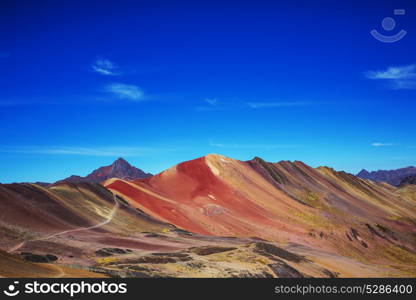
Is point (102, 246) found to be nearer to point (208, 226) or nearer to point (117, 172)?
point (208, 226)

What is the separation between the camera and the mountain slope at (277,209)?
5369 cm

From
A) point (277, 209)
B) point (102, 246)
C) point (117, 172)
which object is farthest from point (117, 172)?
point (102, 246)

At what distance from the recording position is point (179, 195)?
2569 inches

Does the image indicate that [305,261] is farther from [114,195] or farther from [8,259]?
[114,195]

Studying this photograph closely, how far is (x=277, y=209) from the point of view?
6825 centimetres

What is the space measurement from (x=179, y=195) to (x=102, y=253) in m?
37.4

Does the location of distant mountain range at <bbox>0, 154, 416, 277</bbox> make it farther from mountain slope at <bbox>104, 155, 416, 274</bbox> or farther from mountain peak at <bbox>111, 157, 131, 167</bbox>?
mountain peak at <bbox>111, 157, 131, 167</bbox>

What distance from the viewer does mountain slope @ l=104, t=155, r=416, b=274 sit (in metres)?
53.7

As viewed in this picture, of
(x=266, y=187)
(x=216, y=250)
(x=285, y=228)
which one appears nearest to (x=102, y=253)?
(x=216, y=250)

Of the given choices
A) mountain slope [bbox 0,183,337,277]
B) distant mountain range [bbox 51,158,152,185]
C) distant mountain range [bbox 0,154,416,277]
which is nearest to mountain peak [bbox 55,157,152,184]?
distant mountain range [bbox 51,158,152,185]

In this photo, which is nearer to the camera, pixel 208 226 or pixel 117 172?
pixel 208 226

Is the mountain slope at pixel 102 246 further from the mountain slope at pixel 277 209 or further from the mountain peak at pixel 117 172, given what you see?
the mountain peak at pixel 117 172

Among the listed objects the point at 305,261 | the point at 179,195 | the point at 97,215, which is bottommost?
the point at 305,261

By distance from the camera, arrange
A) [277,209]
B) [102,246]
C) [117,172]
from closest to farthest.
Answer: [102,246], [277,209], [117,172]
